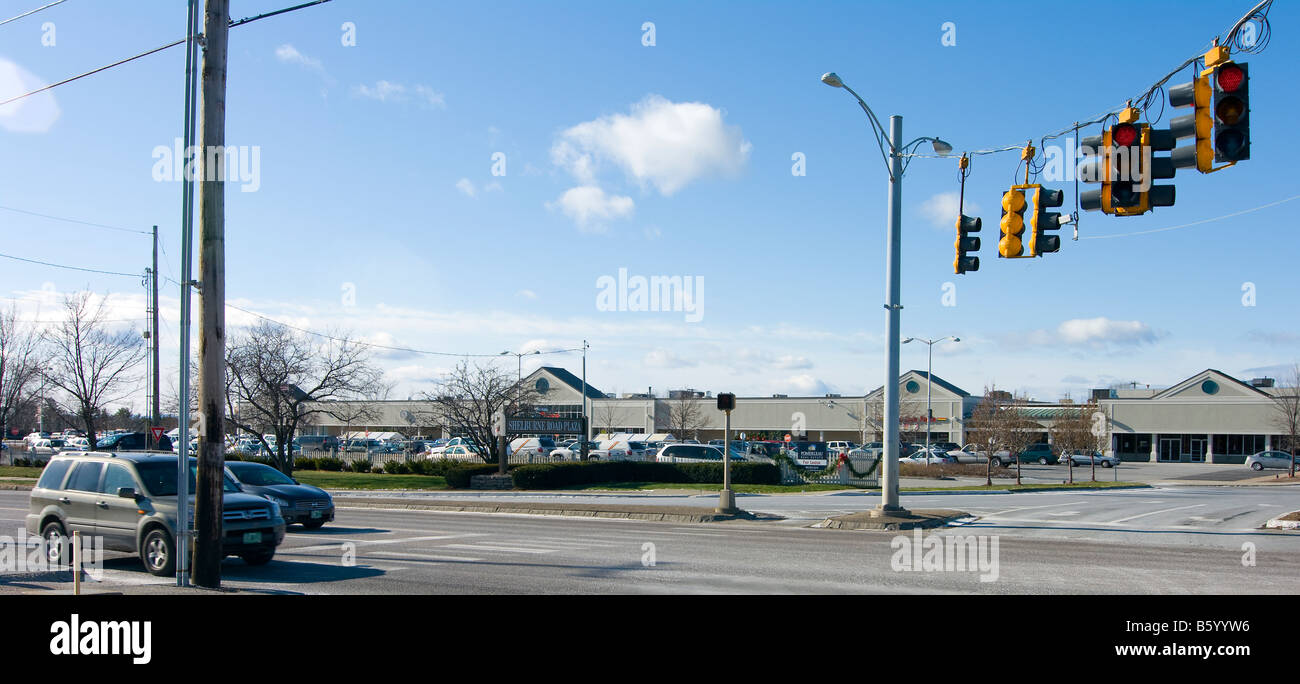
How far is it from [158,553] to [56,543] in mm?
2584

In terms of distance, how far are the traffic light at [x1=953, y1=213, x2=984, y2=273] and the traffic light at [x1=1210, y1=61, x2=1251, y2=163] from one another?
6.61 meters

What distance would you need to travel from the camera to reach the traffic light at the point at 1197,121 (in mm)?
10961

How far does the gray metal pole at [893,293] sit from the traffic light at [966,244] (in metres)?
3.00

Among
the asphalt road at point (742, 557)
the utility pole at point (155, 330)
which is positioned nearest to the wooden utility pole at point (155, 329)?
the utility pole at point (155, 330)

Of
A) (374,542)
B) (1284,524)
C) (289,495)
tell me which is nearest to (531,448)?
(289,495)

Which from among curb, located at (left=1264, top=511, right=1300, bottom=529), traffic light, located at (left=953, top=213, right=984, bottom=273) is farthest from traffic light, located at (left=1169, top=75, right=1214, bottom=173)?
curb, located at (left=1264, top=511, right=1300, bottom=529)

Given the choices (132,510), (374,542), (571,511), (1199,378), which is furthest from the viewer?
(1199,378)

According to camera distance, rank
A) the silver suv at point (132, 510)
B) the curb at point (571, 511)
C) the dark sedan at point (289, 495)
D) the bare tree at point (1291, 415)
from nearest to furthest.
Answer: the silver suv at point (132, 510)
the dark sedan at point (289, 495)
the curb at point (571, 511)
the bare tree at point (1291, 415)

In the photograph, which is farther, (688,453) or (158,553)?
(688,453)

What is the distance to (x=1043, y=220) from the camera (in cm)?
1498

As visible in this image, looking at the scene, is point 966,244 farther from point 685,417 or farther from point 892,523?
point 685,417

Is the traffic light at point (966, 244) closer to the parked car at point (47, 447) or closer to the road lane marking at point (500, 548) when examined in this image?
the road lane marking at point (500, 548)

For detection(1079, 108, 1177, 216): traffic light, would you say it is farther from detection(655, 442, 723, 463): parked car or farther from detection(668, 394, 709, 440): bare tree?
detection(668, 394, 709, 440): bare tree

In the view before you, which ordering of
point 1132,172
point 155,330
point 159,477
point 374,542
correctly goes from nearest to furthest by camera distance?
point 1132,172
point 159,477
point 374,542
point 155,330
